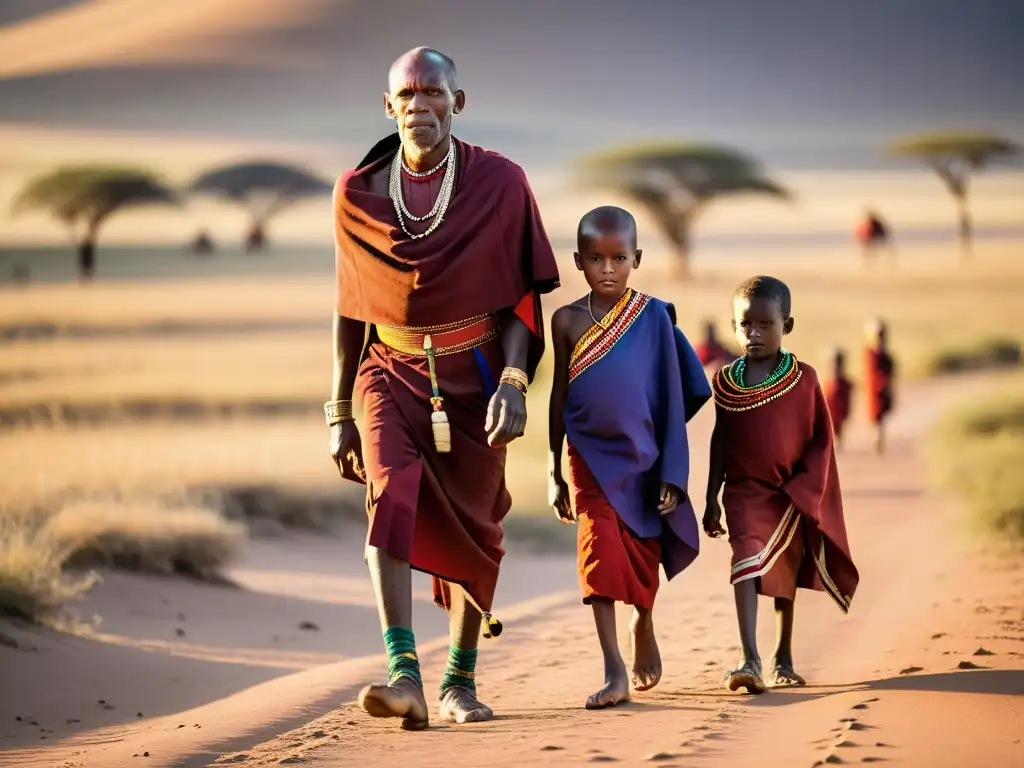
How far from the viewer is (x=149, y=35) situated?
74188mm

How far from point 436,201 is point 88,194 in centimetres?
4538

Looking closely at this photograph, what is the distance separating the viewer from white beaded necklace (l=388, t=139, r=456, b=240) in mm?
6098

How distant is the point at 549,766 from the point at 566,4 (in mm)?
76313

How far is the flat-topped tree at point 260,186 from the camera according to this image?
183 ft

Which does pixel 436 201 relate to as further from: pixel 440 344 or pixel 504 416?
pixel 504 416

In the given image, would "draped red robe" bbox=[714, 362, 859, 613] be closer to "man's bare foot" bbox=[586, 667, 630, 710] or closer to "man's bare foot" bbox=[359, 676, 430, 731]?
"man's bare foot" bbox=[586, 667, 630, 710]

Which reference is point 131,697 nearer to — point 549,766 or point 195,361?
point 549,766

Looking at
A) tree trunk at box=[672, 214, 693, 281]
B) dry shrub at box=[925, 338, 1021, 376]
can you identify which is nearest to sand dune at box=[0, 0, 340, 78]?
tree trunk at box=[672, 214, 693, 281]

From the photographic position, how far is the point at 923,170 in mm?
53312

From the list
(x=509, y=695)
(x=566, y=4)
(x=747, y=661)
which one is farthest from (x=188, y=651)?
(x=566, y=4)

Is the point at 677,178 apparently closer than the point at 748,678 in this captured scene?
No

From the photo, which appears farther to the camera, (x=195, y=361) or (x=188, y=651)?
(x=195, y=361)

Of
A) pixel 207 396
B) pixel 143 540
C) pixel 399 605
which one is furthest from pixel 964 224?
pixel 399 605

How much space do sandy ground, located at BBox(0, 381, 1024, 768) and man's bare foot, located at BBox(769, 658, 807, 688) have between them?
0.49 feet
